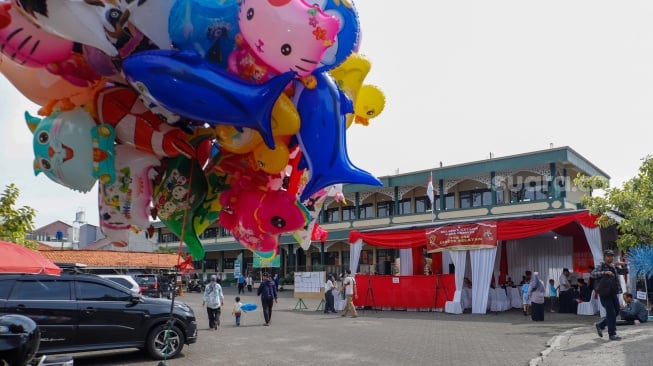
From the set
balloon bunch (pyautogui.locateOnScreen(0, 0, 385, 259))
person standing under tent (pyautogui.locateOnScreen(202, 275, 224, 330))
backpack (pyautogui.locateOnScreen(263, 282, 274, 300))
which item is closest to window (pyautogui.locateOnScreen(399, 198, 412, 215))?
backpack (pyautogui.locateOnScreen(263, 282, 274, 300))

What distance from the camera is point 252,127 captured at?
11.6 ft

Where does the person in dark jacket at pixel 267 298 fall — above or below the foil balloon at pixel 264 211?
below

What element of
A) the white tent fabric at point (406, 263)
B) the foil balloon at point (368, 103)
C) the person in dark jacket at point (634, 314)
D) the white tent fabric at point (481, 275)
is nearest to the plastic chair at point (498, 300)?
the white tent fabric at point (481, 275)

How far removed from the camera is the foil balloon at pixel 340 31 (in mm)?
3682

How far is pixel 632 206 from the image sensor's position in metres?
16.6

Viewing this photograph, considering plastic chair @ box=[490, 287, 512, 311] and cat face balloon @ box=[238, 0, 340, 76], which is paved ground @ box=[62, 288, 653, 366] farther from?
cat face balloon @ box=[238, 0, 340, 76]

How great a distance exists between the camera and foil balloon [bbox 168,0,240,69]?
3664 millimetres

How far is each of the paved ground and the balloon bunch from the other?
6630 mm

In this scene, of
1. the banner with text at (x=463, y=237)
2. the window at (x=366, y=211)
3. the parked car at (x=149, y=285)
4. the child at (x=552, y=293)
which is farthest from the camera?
the window at (x=366, y=211)

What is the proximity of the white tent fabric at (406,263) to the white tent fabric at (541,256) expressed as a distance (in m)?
4.38

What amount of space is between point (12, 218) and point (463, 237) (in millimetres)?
14447

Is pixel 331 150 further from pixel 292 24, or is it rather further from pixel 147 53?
pixel 147 53

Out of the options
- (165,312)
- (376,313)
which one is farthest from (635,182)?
(165,312)

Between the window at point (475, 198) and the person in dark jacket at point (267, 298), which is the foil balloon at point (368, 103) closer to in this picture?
the person in dark jacket at point (267, 298)
